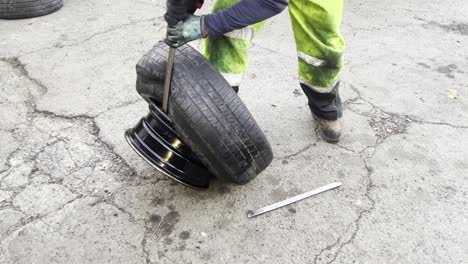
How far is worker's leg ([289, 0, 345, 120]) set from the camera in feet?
5.99

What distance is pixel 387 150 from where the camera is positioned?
2.23 metres

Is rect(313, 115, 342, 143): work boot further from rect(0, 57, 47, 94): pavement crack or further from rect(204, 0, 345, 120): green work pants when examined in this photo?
rect(0, 57, 47, 94): pavement crack

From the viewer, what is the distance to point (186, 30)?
1500 millimetres

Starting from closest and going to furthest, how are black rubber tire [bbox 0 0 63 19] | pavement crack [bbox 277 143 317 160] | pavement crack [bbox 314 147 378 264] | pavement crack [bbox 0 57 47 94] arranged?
1. pavement crack [bbox 314 147 378 264]
2. pavement crack [bbox 277 143 317 160]
3. pavement crack [bbox 0 57 47 94]
4. black rubber tire [bbox 0 0 63 19]

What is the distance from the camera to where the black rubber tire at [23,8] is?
135 inches

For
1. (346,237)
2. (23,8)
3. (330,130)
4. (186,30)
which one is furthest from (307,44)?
(23,8)

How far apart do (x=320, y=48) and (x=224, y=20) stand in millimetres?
626

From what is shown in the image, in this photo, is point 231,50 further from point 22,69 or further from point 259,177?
point 22,69

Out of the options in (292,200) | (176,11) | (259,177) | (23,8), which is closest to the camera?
(176,11)

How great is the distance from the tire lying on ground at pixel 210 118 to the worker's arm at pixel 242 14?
0.17 meters

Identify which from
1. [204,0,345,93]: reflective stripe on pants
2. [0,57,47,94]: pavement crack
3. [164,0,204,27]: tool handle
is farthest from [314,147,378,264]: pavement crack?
[0,57,47,94]: pavement crack

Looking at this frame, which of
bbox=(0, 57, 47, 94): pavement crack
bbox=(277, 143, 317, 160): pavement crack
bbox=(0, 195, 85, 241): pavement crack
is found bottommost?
bbox=(277, 143, 317, 160): pavement crack

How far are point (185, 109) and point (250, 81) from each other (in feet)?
4.39

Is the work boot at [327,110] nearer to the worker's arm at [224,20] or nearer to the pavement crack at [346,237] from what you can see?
the pavement crack at [346,237]
